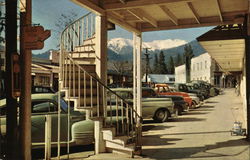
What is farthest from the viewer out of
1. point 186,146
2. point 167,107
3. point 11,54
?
point 167,107

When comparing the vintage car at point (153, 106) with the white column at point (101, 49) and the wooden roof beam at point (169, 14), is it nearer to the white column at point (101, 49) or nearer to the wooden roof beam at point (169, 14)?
the wooden roof beam at point (169, 14)

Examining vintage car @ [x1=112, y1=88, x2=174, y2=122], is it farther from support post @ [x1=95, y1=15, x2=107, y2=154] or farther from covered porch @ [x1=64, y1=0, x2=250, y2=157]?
support post @ [x1=95, y1=15, x2=107, y2=154]

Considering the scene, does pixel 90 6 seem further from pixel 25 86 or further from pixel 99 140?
pixel 99 140

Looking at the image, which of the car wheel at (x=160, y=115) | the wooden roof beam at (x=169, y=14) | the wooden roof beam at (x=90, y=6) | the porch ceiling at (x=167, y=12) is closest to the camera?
the wooden roof beam at (x=90, y=6)

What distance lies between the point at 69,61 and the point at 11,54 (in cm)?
274

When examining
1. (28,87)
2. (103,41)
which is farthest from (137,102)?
(28,87)

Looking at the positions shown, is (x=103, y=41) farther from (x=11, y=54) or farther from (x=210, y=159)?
(x=210, y=159)

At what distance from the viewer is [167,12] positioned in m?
8.68

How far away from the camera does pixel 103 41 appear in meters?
7.87

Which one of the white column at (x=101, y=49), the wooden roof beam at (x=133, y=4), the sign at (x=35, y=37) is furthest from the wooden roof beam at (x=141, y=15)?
the sign at (x=35, y=37)

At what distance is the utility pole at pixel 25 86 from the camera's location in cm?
570

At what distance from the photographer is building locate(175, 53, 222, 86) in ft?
215

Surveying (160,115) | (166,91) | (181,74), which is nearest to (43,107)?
(160,115)

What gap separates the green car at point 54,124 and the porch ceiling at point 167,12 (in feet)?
8.98
